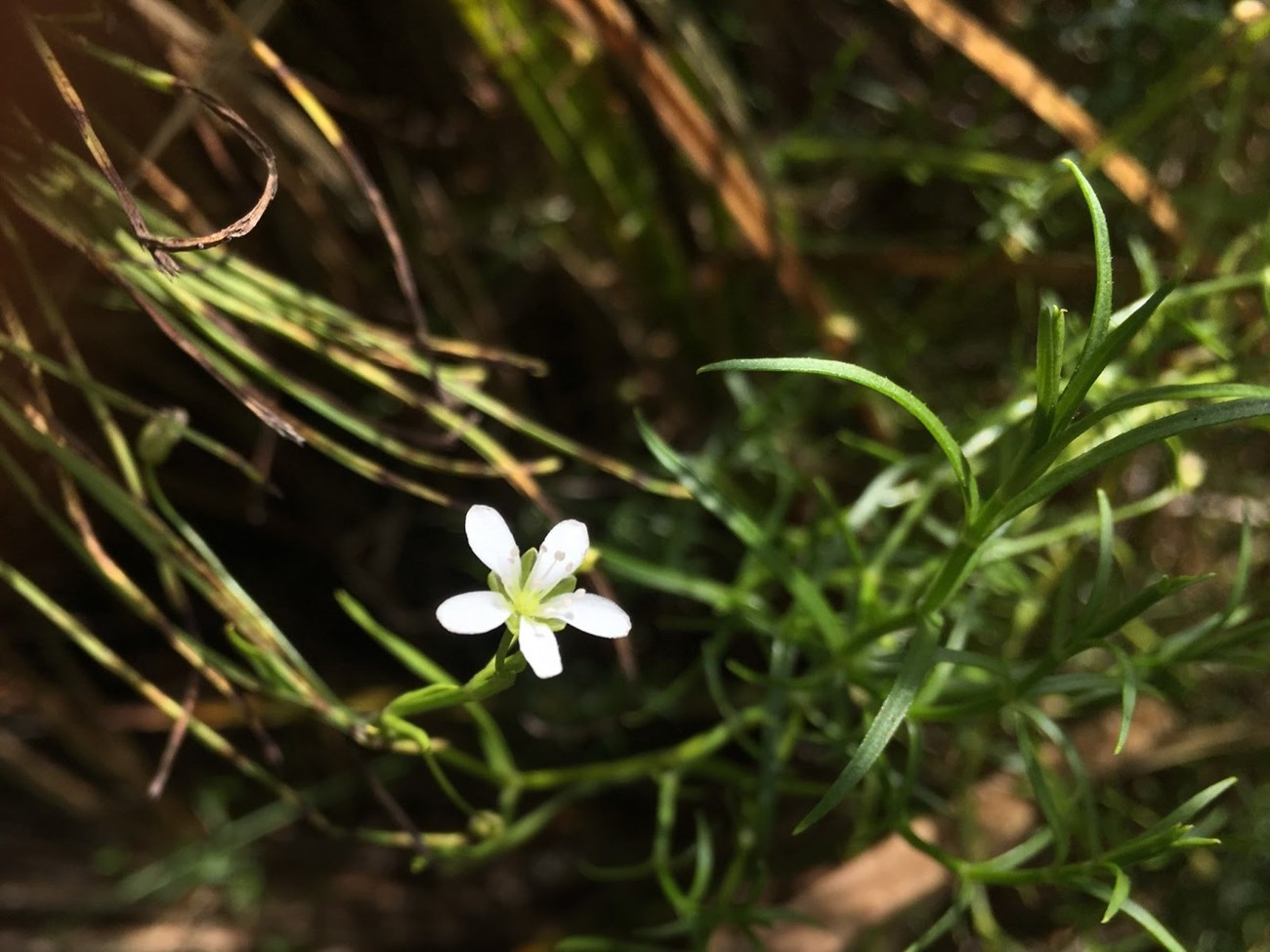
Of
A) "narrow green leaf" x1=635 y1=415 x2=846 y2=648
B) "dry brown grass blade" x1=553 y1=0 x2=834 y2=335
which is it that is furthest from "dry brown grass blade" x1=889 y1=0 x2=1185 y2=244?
"narrow green leaf" x1=635 y1=415 x2=846 y2=648

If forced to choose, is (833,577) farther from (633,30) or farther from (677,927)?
(633,30)

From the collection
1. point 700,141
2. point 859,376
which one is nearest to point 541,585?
point 859,376

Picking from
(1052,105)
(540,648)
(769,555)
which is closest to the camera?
(540,648)

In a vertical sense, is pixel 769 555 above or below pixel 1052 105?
below

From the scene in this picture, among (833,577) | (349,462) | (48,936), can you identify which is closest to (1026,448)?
(833,577)

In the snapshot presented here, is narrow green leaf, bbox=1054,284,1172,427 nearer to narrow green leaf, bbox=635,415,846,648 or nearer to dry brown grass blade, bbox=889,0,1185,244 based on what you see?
narrow green leaf, bbox=635,415,846,648

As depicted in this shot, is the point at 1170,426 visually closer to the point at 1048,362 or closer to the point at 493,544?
the point at 1048,362
